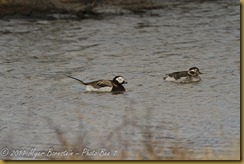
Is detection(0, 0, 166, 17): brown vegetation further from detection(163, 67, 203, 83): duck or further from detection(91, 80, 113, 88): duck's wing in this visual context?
detection(91, 80, 113, 88): duck's wing

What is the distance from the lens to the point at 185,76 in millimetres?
11492

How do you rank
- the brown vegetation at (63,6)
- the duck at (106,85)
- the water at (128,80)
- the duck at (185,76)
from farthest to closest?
1. the brown vegetation at (63,6)
2. the duck at (185,76)
3. the duck at (106,85)
4. the water at (128,80)

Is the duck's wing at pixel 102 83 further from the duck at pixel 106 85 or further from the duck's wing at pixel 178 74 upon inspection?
the duck's wing at pixel 178 74

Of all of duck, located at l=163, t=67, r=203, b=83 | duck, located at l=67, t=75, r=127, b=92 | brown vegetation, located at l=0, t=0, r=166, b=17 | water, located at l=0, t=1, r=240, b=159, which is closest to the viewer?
water, located at l=0, t=1, r=240, b=159

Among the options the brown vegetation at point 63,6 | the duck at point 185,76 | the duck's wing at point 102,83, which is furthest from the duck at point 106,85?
the brown vegetation at point 63,6

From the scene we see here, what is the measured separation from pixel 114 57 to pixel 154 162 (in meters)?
6.04

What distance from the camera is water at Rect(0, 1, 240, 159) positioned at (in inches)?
352

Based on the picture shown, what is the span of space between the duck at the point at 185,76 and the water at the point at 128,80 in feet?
0.25

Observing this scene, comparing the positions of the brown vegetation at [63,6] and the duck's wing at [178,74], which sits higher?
the duck's wing at [178,74]

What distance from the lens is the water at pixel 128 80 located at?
29.4 ft

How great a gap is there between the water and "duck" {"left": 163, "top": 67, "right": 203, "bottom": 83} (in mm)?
77

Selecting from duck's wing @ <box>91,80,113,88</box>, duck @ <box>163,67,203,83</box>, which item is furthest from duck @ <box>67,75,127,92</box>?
duck @ <box>163,67,203,83</box>

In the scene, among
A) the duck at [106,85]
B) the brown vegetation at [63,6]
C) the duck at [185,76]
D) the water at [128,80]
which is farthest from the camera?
the brown vegetation at [63,6]

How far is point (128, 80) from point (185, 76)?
2.46ft
